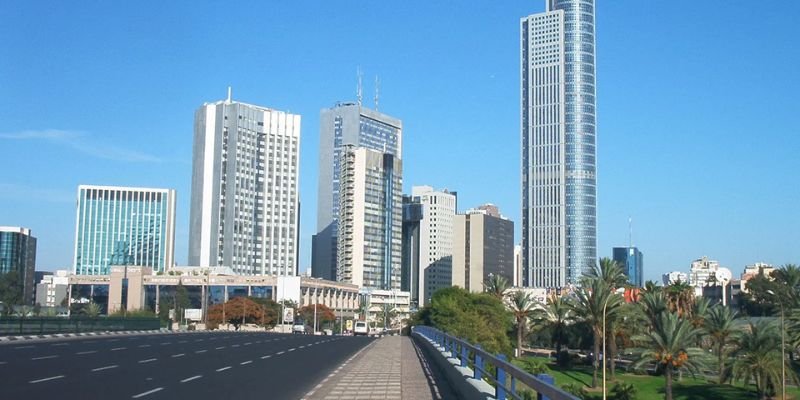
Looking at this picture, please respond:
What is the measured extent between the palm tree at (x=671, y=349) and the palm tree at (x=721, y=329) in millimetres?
6619

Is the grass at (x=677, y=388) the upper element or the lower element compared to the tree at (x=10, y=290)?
lower

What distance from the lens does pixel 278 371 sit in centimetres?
2753

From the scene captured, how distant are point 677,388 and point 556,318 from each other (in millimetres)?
24706

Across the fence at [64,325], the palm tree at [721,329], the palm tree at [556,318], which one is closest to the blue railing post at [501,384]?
the fence at [64,325]

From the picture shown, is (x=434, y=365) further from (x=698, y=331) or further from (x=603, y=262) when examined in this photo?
(x=603, y=262)

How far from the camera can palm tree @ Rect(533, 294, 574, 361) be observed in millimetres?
94188

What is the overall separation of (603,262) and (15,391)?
72.2m

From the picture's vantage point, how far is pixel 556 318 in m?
99.2

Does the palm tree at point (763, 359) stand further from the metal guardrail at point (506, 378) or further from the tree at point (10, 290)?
the tree at point (10, 290)

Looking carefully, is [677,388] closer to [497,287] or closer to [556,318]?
[556,318]

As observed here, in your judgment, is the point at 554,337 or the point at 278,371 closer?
the point at 278,371

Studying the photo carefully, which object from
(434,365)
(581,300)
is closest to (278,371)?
(434,365)

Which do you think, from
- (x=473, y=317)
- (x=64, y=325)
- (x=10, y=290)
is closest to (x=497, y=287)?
(x=473, y=317)

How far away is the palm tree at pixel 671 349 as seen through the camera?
64.1 m
